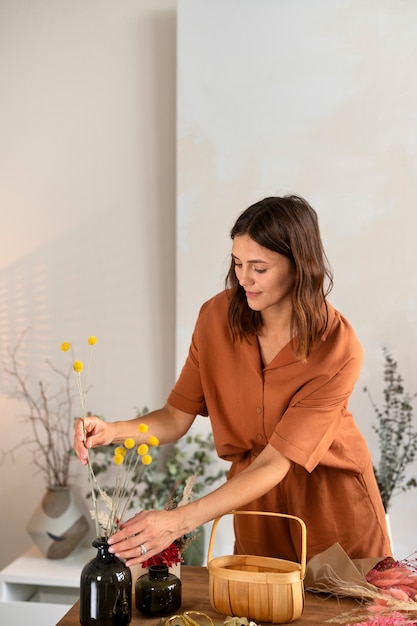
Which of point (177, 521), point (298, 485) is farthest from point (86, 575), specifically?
point (298, 485)

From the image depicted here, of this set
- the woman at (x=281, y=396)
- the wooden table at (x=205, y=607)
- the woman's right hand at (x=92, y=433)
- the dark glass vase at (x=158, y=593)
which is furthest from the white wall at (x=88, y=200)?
the dark glass vase at (x=158, y=593)

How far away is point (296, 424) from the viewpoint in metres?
1.84

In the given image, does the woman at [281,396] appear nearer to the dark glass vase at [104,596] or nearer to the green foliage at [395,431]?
the dark glass vase at [104,596]

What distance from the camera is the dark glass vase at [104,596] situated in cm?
150

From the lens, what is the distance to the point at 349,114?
3.40 metres

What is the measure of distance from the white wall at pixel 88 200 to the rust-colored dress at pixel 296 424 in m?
1.59

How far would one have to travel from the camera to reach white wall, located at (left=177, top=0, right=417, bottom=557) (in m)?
3.37

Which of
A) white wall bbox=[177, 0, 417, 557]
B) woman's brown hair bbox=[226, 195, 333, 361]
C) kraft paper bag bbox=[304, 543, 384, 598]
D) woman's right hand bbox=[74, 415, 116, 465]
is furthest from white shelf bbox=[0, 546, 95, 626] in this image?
woman's brown hair bbox=[226, 195, 333, 361]

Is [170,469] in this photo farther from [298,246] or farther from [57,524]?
[298,246]

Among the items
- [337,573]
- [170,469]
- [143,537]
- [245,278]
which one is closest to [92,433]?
[143,537]

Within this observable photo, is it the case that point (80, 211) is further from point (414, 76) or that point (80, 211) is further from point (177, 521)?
point (177, 521)

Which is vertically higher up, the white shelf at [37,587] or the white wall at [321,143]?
the white wall at [321,143]

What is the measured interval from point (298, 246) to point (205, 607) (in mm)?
832

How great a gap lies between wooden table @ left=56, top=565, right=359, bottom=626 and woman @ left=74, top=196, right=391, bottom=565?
21cm
